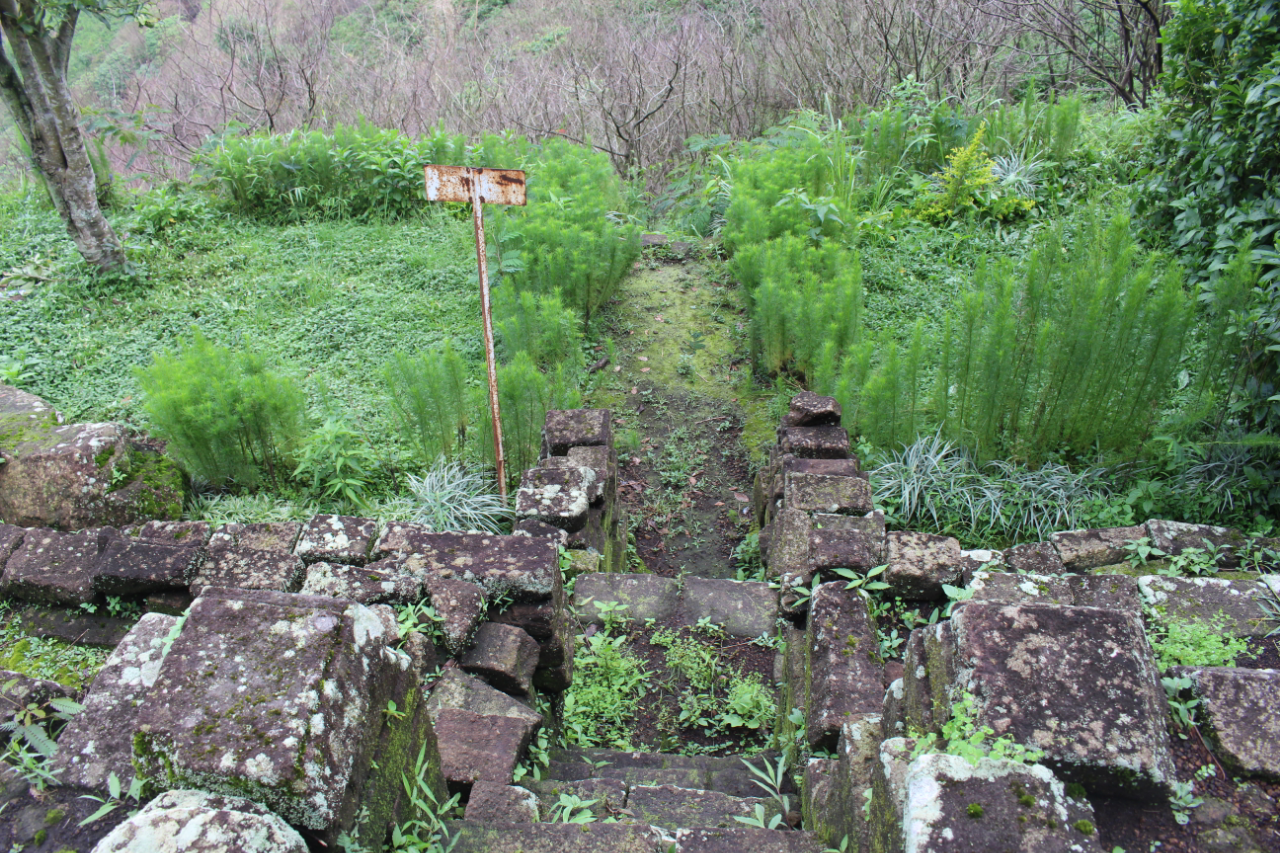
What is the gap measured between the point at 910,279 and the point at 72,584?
5840mm

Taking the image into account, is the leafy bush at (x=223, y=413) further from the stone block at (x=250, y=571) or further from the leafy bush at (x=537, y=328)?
the leafy bush at (x=537, y=328)

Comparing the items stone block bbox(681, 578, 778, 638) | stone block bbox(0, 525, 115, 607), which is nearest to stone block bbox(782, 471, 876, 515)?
stone block bbox(681, 578, 778, 638)

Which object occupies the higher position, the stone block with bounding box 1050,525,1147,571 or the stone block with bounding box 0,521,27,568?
the stone block with bounding box 0,521,27,568

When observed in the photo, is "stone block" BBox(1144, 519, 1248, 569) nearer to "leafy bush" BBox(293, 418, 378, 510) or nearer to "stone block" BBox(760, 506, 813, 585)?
"stone block" BBox(760, 506, 813, 585)

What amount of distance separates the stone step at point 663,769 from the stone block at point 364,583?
82 cm

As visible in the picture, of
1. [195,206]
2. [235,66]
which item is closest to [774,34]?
[195,206]

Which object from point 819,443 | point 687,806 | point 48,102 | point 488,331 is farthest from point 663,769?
point 48,102

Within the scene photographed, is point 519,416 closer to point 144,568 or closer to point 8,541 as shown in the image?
point 144,568

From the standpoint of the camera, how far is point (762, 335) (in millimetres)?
5789

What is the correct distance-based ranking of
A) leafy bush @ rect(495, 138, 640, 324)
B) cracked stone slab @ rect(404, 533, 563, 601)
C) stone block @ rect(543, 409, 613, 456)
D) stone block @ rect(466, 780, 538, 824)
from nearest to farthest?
stone block @ rect(466, 780, 538, 824), cracked stone slab @ rect(404, 533, 563, 601), stone block @ rect(543, 409, 613, 456), leafy bush @ rect(495, 138, 640, 324)

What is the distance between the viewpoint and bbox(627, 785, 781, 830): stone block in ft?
7.27

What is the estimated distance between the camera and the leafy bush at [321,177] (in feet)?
25.9

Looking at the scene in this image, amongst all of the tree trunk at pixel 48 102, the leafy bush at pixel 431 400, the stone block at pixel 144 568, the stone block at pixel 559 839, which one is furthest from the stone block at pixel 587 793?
the tree trunk at pixel 48 102

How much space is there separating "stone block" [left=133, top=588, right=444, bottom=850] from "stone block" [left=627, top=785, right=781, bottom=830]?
82 cm
